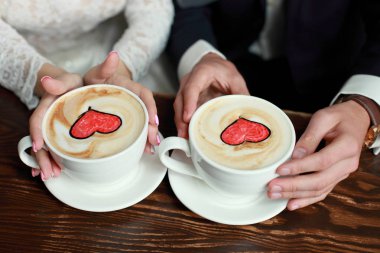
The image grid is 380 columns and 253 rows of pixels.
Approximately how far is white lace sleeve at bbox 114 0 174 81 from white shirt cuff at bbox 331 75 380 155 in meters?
0.54

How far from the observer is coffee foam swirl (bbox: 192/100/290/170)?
0.68 metres

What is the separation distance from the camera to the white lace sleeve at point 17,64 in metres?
1.00

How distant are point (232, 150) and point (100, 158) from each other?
0.73 ft

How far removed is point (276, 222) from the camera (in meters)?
0.75

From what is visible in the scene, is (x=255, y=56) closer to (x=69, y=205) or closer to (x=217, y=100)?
(x=217, y=100)

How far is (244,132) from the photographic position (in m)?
0.73

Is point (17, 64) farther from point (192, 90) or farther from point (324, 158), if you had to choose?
point (324, 158)

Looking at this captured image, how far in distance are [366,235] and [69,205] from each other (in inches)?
21.4

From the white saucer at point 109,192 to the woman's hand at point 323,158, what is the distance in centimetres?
23

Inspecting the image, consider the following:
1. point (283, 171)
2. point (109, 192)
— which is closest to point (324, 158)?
point (283, 171)

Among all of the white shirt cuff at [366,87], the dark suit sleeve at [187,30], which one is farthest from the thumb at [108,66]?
the white shirt cuff at [366,87]

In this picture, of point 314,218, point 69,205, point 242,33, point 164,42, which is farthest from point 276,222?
point 242,33

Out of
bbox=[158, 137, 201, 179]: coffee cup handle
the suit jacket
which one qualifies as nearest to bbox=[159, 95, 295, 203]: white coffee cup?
bbox=[158, 137, 201, 179]: coffee cup handle

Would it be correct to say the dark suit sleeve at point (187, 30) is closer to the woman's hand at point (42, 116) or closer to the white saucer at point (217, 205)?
the woman's hand at point (42, 116)
